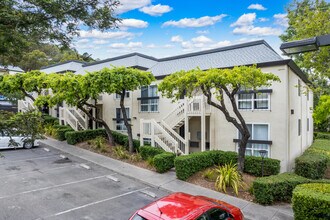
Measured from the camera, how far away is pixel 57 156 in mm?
17203

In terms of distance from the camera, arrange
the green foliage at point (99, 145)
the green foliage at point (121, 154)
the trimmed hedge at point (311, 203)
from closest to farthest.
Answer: the trimmed hedge at point (311, 203)
the green foliage at point (121, 154)
the green foliage at point (99, 145)

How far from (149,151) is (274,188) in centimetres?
799

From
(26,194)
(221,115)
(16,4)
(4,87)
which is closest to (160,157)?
(221,115)

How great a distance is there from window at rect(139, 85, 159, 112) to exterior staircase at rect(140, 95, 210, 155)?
280 centimetres

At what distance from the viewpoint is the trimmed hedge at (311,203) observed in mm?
7584

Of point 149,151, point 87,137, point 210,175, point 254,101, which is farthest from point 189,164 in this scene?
point 87,137

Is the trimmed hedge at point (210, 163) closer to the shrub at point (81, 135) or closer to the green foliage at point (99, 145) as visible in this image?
the green foliage at point (99, 145)

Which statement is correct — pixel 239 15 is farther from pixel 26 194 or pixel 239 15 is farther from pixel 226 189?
pixel 26 194

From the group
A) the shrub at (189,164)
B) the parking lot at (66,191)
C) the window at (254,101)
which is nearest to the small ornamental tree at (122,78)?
the parking lot at (66,191)

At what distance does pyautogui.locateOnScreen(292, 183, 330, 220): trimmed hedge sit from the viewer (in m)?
7.58

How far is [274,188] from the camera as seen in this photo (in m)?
9.91

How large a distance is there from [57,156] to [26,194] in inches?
287

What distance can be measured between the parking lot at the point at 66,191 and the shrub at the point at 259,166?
5289 mm

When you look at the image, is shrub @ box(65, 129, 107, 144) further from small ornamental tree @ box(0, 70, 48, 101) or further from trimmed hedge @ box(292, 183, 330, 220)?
trimmed hedge @ box(292, 183, 330, 220)
